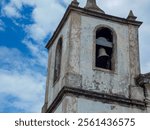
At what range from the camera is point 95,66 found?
16781mm

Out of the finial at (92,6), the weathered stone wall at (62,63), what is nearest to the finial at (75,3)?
the weathered stone wall at (62,63)

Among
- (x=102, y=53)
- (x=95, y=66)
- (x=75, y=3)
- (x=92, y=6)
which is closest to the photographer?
(x=95, y=66)

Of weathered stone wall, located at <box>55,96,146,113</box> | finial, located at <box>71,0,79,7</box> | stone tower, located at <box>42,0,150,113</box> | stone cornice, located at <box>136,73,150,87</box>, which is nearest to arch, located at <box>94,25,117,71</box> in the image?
stone tower, located at <box>42,0,150,113</box>

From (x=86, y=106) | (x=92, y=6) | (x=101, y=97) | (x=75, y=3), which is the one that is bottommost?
(x=86, y=106)

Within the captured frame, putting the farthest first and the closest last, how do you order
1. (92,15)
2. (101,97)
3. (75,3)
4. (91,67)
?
(92,15) → (75,3) → (91,67) → (101,97)

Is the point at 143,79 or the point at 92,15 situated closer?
the point at 143,79

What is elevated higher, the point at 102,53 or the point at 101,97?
the point at 102,53

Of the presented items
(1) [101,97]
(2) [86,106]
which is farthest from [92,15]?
(2) [86,106]

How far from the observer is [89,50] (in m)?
16.9

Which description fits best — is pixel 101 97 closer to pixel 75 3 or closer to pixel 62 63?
pixel 62 63

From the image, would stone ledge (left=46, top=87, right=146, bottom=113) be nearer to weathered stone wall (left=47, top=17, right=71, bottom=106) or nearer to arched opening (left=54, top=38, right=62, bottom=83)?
weathered stone wall (left=47, top=17, right=71, bottom=106)

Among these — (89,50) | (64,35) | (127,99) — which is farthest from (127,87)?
(64,35)

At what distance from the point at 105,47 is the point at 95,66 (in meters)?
1.20

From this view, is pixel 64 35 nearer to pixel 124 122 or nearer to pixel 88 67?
pixel 88 67
